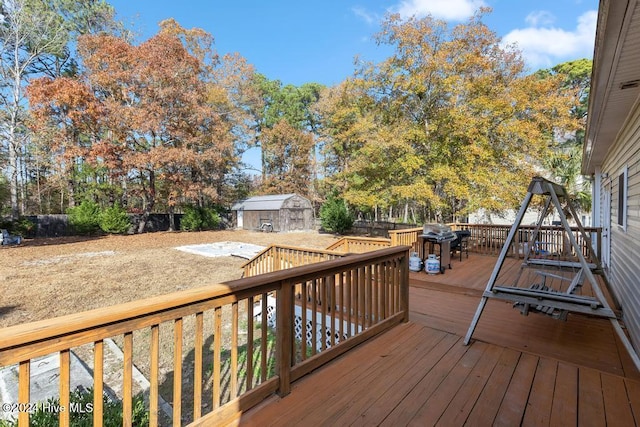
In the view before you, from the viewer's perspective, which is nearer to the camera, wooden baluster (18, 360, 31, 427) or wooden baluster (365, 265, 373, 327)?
wooden baluster (18, 360, 31, 427)

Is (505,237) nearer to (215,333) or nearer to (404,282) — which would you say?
(404,282)

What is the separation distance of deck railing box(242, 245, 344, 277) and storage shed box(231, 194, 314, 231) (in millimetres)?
12082

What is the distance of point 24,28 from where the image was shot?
47.2 feet

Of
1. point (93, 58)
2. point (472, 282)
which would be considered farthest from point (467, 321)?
point (93, 58)

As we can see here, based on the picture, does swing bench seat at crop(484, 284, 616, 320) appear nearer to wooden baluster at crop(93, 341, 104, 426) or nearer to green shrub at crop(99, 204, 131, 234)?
wooden baluster at crop(93, 341, 104, 426)

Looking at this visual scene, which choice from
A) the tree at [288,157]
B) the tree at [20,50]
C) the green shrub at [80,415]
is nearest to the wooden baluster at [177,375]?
the green shrub at [80,415]

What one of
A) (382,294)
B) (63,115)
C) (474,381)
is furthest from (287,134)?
(474,381)

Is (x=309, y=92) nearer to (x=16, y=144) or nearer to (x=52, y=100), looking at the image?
(x=52, y=100)

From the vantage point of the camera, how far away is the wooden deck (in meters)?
1.80

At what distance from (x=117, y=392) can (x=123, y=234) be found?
15.2 metres

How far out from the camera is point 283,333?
1.98m

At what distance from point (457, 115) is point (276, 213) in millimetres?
12228

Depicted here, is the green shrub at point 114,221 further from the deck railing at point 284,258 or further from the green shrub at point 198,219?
the deck railing at point 284,258

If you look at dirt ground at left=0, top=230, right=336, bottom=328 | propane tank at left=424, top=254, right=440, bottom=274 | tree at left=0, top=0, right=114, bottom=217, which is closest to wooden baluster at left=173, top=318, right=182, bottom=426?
propane tank at left=424, top=254, right=440, bottom=274
